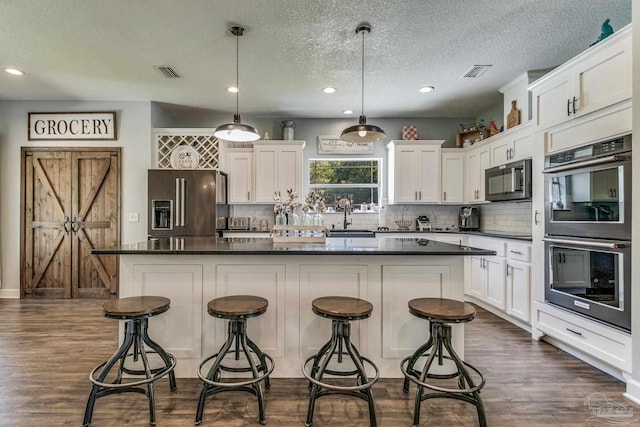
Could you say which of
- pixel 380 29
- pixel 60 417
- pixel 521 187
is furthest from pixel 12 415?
pixel 521 187

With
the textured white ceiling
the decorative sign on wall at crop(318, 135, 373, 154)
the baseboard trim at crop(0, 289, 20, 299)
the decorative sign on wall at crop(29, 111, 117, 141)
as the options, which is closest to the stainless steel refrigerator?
the decorative sign on wall at crop(29, 111, 117, 141)

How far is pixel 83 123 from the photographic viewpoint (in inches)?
174

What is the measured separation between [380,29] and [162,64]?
233 cm

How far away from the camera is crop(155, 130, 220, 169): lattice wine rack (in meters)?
4.59

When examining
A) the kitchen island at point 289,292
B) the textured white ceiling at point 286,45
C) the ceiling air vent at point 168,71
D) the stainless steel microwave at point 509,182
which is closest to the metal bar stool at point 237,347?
the kitchen island at point 289,292

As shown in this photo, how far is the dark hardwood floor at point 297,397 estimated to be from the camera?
181 centimetres

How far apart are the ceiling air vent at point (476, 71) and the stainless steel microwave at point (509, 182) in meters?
1.11

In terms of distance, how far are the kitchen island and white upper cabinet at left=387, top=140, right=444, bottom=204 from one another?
2727 millimetres

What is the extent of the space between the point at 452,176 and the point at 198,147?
3.96 meters

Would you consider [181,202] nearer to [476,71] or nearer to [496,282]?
[476,71]

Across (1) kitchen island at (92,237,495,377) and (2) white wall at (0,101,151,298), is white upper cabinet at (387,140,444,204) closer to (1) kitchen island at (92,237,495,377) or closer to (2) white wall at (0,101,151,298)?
(1) kitchen island at (92,237,495,377)

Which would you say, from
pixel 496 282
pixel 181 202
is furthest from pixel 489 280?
pixel 181 202

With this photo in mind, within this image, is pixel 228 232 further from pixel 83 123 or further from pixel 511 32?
pixel 511 32

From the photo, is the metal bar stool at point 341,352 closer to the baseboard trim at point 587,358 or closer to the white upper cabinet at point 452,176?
the baseboard trim at point 587,358
